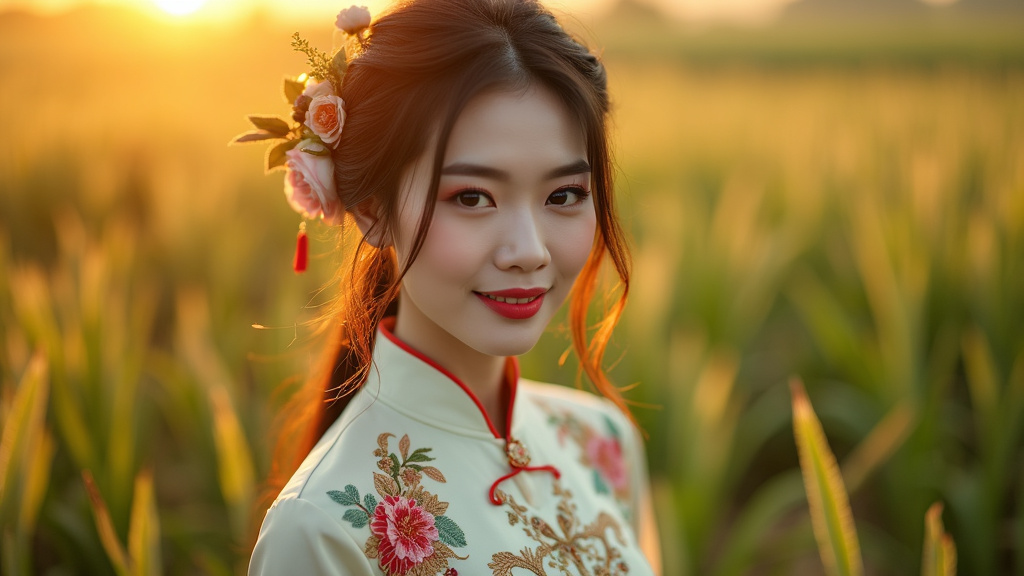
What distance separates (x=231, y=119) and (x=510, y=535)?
470 centimetres

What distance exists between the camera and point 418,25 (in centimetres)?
73

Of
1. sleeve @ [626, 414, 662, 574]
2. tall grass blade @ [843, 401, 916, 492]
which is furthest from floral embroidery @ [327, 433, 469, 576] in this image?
tall grass blade @ [843, 401, 916, 492]

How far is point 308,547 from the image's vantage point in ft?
2.18

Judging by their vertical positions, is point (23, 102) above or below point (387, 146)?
below

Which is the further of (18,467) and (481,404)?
(18,467)

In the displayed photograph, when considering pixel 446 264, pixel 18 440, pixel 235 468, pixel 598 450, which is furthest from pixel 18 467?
pixel 598 450

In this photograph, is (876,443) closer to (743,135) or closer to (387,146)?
(387,146)

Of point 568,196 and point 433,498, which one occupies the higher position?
point 568,196

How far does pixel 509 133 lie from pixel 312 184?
8.7 inches

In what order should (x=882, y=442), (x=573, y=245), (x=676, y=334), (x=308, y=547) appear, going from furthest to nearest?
(x=676, y=334) → (x=882, y=442) → (x=573, y=245) → (x=308, y=547)

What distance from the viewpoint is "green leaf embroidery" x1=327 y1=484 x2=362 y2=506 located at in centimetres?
69

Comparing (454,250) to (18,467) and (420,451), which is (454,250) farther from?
(18,467)

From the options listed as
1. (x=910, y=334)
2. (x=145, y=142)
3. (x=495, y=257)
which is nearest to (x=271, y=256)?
(x=145, y=142)

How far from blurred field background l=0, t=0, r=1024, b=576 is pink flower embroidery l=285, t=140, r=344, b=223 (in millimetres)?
208
